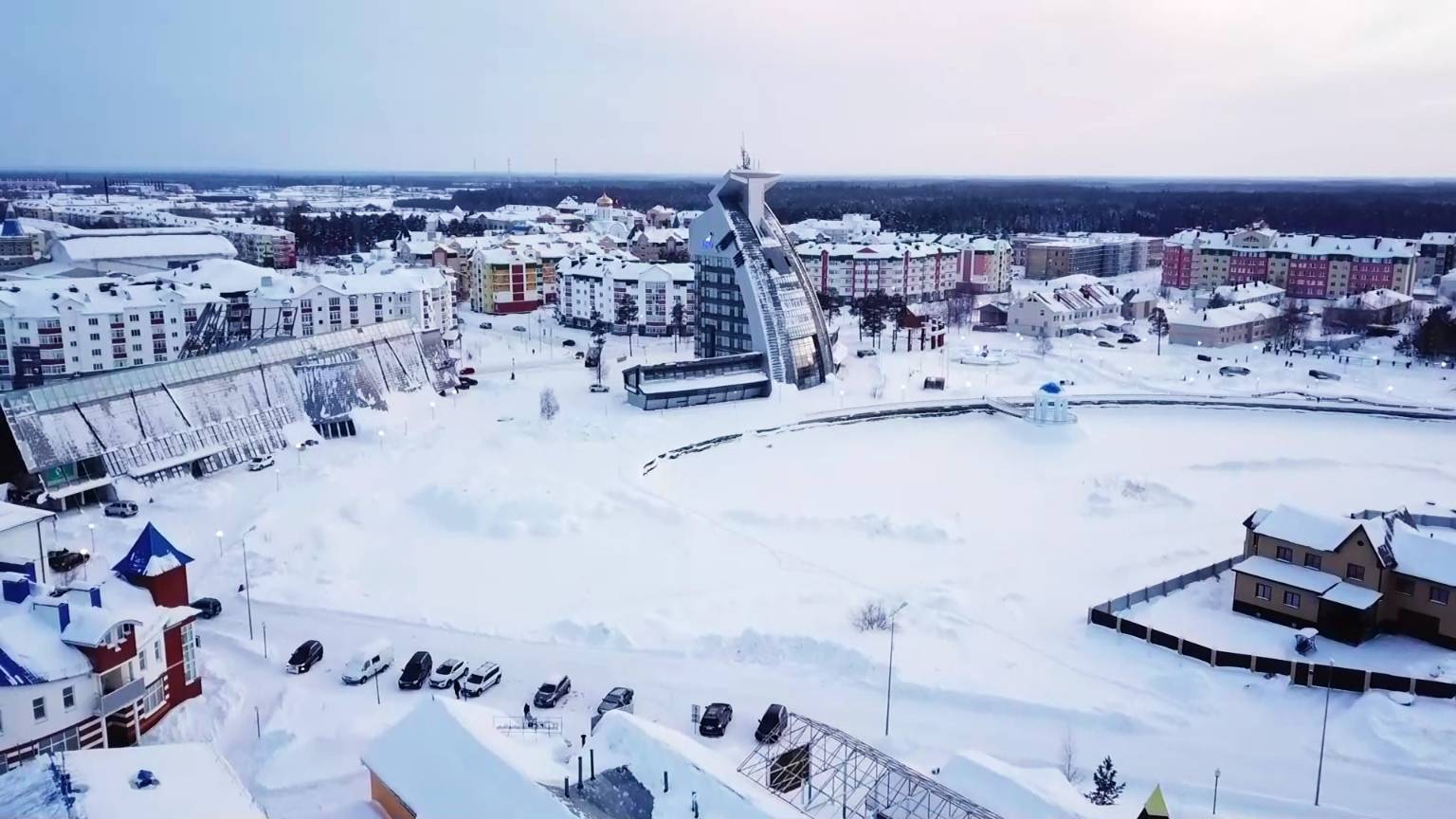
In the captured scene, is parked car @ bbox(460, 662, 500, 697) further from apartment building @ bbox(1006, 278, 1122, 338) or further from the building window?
apartment building @ bbox(1006, 278, 1122, 338)

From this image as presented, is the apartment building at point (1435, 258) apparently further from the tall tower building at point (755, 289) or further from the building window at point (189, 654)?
the building window at point (189, 654)

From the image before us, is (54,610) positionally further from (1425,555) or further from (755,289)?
(755,289)

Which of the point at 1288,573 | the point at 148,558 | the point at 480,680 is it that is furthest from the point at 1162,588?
the point at 148,558

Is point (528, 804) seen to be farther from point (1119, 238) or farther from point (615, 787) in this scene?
point (1119, 238)

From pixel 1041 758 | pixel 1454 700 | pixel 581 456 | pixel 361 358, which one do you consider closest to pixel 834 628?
pixel 1041 758

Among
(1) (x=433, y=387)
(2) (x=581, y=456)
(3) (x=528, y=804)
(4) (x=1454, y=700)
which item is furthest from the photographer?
(1) (x=433, y=387)
